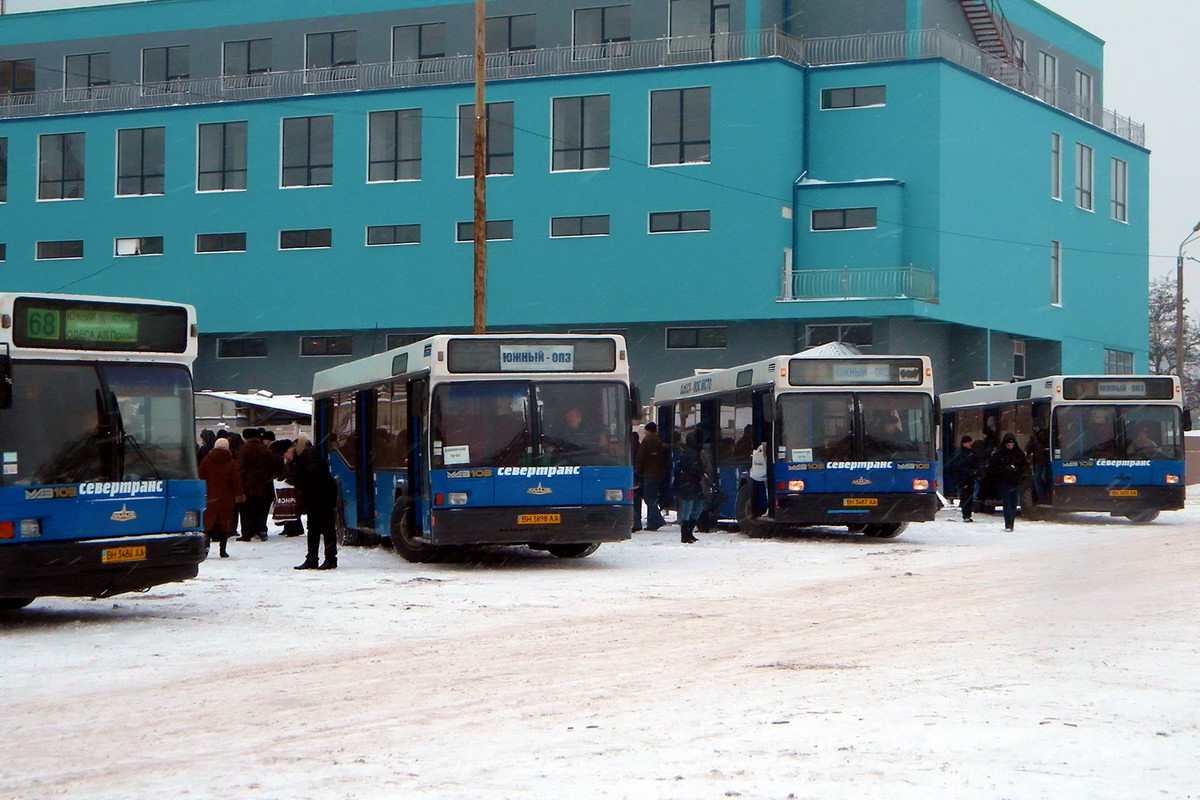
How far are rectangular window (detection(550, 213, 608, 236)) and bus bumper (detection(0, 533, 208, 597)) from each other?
122 ft

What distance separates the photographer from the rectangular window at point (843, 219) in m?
49.2

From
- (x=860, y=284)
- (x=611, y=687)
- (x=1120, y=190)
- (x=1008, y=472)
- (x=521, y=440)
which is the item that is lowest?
(x=611, y=687)

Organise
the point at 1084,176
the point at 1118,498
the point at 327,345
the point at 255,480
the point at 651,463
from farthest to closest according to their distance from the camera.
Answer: the point at 1084,176, the point at 327,345, the point at 1118,498, the point at 651,463, the point at 255,480

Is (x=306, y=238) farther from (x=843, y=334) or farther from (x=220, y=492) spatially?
(x=220, y=492)

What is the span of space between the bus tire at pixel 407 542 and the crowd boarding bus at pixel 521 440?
0.91ft

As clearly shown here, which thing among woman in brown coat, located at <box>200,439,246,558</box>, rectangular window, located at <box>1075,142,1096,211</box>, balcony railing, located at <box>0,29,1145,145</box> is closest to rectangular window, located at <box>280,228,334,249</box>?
balcony railing, located at <box>0,29,1145,145</box>

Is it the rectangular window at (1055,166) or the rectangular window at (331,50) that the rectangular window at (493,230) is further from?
the rectangular window at (1055,166)

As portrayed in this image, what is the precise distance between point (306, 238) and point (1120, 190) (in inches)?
1127

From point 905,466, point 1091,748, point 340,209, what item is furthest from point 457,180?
point 1091,748

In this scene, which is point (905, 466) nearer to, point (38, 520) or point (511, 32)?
point (38, 520)

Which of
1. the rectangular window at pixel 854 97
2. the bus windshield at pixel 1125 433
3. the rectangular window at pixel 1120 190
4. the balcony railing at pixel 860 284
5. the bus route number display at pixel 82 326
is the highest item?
the rectangular window at pixel 854 97

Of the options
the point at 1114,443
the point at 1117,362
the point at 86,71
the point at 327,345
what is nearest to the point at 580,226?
the point at 327,345

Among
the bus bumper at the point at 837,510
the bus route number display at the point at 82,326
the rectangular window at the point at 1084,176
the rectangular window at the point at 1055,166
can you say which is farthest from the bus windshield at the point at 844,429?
the rectangular window at the point at 1084,176

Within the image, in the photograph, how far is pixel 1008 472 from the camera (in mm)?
27156
